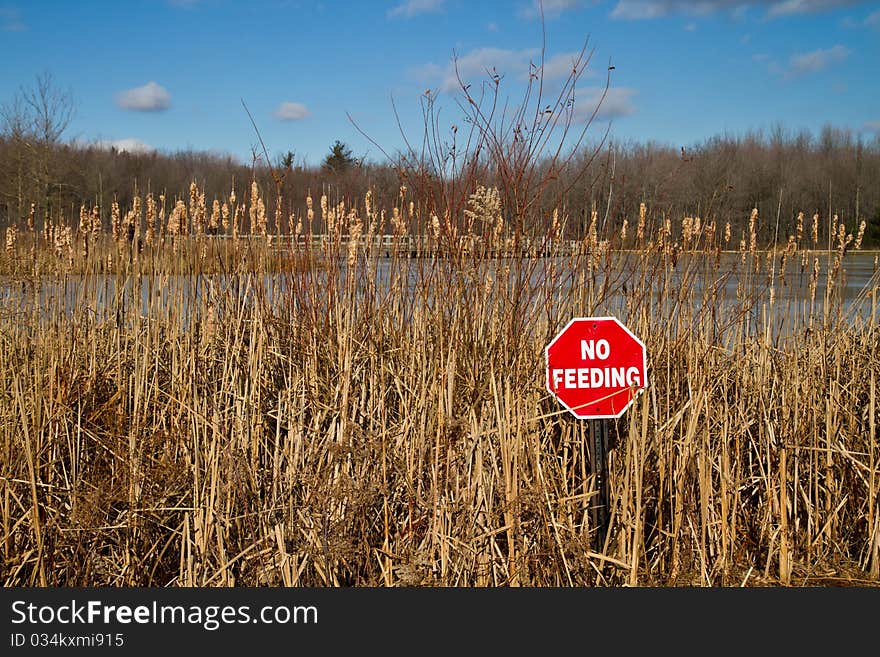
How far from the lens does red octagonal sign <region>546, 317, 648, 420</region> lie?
6.17 ft

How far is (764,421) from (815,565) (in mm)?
483

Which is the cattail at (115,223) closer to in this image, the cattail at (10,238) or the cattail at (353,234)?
the cattail at (10,238)

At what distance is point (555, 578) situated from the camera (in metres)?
2.04

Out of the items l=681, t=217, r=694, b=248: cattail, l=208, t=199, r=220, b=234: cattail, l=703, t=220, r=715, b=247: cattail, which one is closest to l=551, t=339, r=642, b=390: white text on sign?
l=681, t=217, r=694, b=248: cattail

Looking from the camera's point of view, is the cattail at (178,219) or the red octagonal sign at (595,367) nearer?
A: the red octagonal sign at (595,367)

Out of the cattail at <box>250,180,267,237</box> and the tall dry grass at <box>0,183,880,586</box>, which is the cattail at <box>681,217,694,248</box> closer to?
the tall dry grass at <box>0,183,880,586</box>

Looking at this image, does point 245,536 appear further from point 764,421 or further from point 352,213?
point 764,421

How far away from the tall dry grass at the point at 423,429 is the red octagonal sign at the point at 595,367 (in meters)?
0.17

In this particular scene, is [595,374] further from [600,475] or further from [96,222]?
[96,222]

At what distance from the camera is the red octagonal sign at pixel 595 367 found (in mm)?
1880

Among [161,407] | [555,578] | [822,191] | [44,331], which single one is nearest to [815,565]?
[555,578]

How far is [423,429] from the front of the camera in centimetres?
214

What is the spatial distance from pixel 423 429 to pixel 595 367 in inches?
21.8

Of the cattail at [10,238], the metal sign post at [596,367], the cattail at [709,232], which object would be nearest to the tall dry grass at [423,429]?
the cattail at [709,232]
